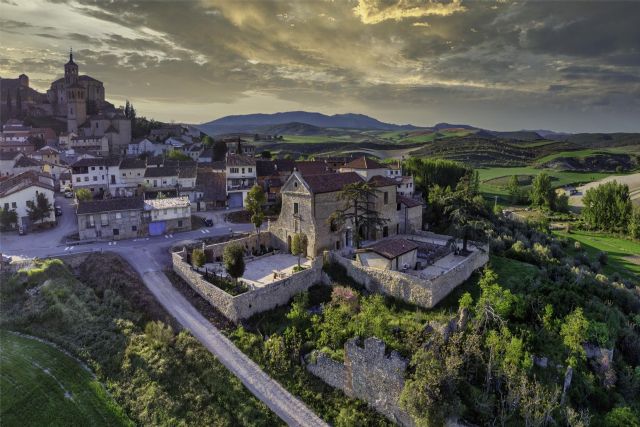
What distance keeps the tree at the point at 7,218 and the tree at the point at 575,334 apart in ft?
170

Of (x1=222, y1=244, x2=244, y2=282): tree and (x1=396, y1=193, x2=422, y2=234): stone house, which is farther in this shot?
Result: (x1=396, y1=193, x2=422, y2=234): stone house

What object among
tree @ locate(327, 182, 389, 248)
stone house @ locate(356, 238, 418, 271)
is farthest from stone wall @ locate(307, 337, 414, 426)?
tree @ locate(327, 182, 389, 248)

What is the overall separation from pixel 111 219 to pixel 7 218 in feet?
40.0

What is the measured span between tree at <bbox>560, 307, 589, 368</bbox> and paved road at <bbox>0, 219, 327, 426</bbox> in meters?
13.8

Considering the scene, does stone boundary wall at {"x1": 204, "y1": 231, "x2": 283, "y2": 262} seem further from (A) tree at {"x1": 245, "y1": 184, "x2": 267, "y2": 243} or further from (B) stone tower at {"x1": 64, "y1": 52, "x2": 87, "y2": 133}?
(B) stone tower at {"x1": 64, "y1": 52, "x2": 87, "y2": 133}

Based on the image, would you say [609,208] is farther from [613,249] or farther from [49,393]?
[49,393]

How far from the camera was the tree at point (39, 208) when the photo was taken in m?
45.1

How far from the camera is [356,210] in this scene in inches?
1351

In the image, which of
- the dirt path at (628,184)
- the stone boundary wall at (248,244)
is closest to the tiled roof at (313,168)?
the stone boundary wall at (248,244)

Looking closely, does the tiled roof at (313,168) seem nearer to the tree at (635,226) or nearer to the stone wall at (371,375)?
the stone wall at (371,375)

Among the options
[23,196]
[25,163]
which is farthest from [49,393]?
[25,163]

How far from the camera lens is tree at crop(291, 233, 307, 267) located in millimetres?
34000

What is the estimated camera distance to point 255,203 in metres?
40.2

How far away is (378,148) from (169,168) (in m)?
122
